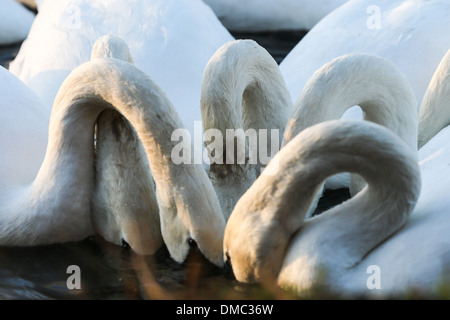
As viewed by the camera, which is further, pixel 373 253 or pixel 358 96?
pixel 358 96

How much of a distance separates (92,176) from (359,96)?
998mm

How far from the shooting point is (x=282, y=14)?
687 cm

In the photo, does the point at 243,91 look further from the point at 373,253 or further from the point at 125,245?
the point at 373,253

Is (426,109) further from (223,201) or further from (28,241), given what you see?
(28,241)

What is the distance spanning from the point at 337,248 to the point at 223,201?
0.64 m

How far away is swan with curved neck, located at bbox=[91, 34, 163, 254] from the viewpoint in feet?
11.6

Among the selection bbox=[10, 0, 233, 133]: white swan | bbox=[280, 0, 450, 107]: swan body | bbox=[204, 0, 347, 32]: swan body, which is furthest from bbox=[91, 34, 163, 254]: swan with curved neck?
bbox=[204, 0, 347, 32]: swan body

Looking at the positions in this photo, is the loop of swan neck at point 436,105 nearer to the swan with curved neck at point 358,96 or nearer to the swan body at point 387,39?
the swan body at point 387,39

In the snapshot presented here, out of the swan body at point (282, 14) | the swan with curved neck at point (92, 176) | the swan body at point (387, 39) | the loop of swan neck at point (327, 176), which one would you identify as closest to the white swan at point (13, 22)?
the swan body at point (282, 14)

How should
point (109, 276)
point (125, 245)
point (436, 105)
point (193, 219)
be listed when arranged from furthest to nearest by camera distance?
point (436, 105) < point (125, 245) < point (109, 276) < point (193, 219)

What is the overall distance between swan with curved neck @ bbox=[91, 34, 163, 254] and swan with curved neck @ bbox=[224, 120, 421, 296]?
16.9 inches

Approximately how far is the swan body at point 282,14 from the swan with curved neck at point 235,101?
118 inches

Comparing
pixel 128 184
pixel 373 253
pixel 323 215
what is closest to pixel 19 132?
pixel 128 184

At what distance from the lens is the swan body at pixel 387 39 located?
4.53 m
